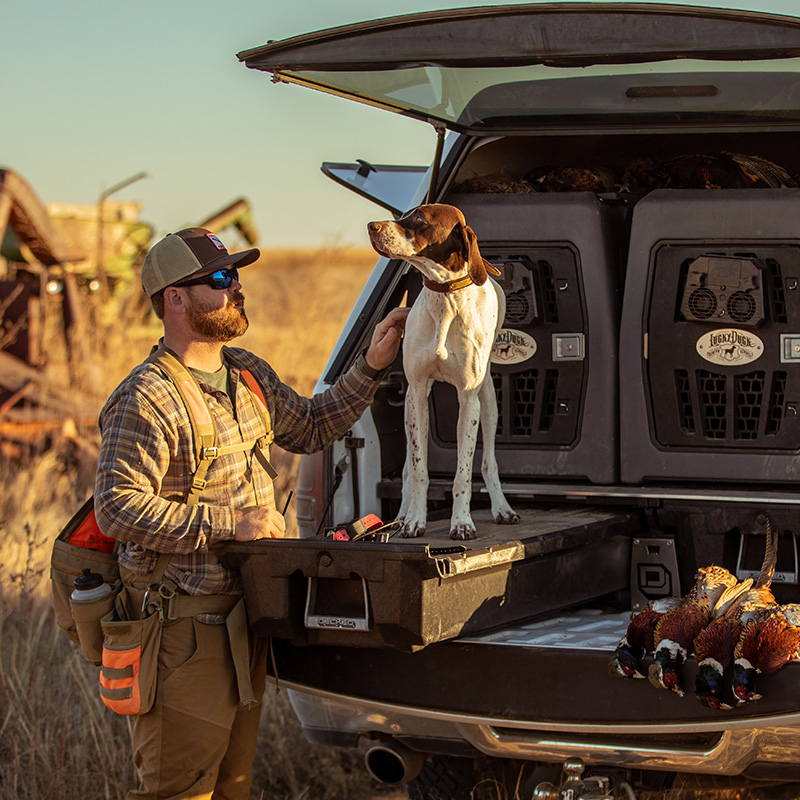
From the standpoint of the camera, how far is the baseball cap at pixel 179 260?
10.5 feet

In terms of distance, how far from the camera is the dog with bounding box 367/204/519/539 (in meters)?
3.13

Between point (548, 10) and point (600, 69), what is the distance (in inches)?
16.3

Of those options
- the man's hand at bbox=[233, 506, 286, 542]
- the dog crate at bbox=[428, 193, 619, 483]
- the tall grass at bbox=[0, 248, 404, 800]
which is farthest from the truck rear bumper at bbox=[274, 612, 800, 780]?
the tall grass at bbox=[0, 248, 404, 800]

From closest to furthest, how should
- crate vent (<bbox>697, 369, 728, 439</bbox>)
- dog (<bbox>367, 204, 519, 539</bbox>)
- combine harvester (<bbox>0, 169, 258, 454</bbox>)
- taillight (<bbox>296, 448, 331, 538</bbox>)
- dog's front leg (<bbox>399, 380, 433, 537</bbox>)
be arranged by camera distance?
dog (<bbox>367, 204, 519, 539</bbox>), dog's front leg (<bbox>399, 380, 433, 537</bbox>), crate vent (<bbox>697, 369, 728, 439</bbox>), taillight (<bbox>296, 448, 331, 538</bbox>), combine harvester (<bbox>0, 169, 258, 454</bbox>)

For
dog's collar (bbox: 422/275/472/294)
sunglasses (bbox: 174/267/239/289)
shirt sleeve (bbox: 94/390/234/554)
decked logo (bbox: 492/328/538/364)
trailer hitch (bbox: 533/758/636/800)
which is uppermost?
sunglasses (bbox: 174/267/239/289)

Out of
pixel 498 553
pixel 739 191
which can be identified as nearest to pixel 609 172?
pixel 739 191

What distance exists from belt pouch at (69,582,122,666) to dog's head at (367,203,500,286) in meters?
1.16

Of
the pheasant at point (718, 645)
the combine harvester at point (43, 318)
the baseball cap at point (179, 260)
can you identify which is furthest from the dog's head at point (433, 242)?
the combine harvester at point (43, 318)

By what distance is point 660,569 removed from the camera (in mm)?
3521

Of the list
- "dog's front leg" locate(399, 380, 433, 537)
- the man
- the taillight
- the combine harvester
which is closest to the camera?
the man

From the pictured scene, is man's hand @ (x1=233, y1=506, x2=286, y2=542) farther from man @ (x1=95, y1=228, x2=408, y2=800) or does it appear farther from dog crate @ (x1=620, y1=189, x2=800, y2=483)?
dog crate @ (x1=620, y1=189, x2=800, y2=483)

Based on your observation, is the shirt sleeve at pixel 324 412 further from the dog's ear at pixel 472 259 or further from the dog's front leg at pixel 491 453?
the dog's ear at pixel 472 259

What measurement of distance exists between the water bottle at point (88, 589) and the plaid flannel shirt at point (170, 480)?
9 centimetres

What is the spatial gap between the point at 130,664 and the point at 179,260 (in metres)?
1.08
